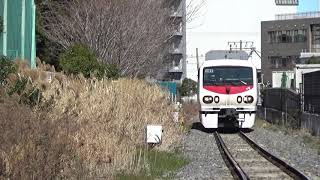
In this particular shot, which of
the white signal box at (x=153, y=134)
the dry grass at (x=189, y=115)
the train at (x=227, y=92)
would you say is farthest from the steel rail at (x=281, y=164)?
the dry grass at (x=189, y=115)

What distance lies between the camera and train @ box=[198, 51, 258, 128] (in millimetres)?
27188

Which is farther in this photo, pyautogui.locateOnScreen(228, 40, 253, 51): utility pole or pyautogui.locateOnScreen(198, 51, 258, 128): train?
pyautogui.locateOnScreen(228, 40, 253, 51): utility pole

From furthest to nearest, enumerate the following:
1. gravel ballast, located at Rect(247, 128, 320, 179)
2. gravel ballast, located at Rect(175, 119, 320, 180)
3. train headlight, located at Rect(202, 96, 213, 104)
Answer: train headlight, located at Rect(202, 96, 213, 104)
gravel ballast, located at Rect(247, 128, 320, 179)
gravel ballast, located at Rect(175, 119, 320, 180)

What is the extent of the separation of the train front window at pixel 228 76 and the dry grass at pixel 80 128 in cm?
751

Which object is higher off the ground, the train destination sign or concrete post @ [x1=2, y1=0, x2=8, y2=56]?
the train destination sign

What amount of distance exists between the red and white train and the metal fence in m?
2.29

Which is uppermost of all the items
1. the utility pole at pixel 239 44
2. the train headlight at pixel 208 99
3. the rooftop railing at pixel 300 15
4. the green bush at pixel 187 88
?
the rooftop railing at pixel 300 15

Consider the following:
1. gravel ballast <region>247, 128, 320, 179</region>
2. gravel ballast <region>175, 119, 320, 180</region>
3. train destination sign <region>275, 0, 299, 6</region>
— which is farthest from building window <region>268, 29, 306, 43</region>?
gravel ballast <region>247, 128, 320, 179</region>

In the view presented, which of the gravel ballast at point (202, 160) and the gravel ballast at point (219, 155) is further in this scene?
the gravel ballast at point (219, 155)

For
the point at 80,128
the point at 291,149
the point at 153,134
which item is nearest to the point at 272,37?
the point at 291,149

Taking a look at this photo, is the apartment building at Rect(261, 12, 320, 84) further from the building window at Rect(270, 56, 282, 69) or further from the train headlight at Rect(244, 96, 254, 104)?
the train headlight at Rect(244, 96, 254, 104)

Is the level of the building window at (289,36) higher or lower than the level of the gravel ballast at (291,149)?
higher

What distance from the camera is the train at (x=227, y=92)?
89.2 ft

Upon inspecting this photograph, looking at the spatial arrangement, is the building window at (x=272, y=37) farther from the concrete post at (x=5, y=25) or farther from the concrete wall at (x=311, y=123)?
the concrete post at (x=5, y=25)
